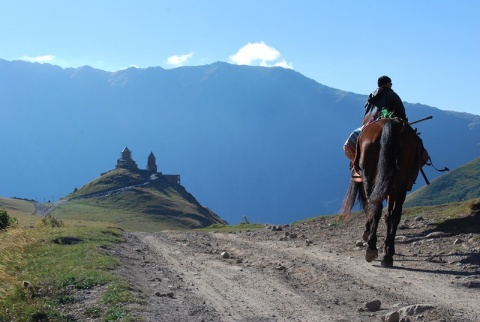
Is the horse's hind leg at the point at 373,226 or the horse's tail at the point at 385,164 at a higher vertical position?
the horse's tail at the point at 385,164

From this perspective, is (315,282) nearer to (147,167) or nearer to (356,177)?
(356,177)

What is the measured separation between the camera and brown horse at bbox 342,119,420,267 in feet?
32.0

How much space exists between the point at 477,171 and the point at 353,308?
465 ft

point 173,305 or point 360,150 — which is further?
point 360,150

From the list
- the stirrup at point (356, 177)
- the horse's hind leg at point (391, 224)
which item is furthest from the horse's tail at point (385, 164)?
the stirrup at point (356, 177)

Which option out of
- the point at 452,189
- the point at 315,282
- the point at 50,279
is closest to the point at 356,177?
the point at 315,282

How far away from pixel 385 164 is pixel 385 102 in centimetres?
229

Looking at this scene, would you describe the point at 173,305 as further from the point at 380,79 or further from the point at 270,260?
the point at 380,79

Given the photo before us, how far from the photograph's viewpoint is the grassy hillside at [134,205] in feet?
324

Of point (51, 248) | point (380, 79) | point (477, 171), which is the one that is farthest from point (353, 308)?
point (477, 171)

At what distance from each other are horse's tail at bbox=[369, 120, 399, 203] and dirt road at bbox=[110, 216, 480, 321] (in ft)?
4.54

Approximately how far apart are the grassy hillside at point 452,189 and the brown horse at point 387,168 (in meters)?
105

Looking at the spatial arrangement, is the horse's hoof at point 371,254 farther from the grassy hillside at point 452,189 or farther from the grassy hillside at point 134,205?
the grassy hillside at point 452,189

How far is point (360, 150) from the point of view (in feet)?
35.6
